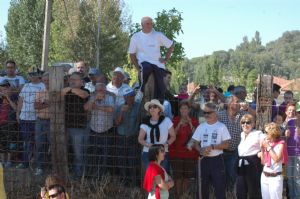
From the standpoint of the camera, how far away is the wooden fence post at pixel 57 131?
335 inches

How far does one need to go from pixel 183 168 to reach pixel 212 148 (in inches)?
36.3

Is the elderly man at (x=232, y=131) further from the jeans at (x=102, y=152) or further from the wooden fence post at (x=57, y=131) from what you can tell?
the wooden fence post at (x=57, y=131)

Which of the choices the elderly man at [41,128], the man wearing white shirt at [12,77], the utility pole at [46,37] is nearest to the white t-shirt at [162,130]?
the elderly man at [41,128]

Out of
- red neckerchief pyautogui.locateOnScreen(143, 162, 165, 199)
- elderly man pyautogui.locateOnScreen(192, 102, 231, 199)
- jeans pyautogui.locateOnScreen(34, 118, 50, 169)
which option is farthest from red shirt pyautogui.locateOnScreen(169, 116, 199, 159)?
jeans pyautogui.locateOnScreen(34, 118, 50, 169)

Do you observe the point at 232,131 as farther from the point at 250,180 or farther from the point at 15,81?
the point at 15,81

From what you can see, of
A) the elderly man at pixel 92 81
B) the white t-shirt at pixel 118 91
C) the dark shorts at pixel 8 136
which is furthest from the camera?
the elderly man at pixel 92 81

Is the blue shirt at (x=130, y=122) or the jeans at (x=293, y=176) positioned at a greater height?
the blue shirt at (x=130, y=122)

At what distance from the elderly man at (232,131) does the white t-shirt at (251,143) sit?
1.72 feet

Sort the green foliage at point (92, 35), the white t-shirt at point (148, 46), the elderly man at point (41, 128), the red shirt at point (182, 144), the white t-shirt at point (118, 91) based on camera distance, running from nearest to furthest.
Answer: the red shirt at point (182, 144) < the white t-shirt at point (148, 46) < the white t-shirt at point (118, 91) < the elderly man at point (41, 128) < the green foliage at point (92, 35)

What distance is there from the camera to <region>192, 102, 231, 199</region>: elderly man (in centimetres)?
752

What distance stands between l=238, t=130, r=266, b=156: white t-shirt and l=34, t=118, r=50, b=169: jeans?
3.17m

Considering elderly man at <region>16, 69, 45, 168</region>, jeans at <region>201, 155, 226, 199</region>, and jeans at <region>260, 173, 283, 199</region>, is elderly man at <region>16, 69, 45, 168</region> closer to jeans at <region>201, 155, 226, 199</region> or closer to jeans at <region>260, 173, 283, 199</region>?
jeans at <region>201, 155, 226, 199</region>

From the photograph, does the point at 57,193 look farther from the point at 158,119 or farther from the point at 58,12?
the point at 58,12

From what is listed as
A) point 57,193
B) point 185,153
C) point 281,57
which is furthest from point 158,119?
point 281,57
